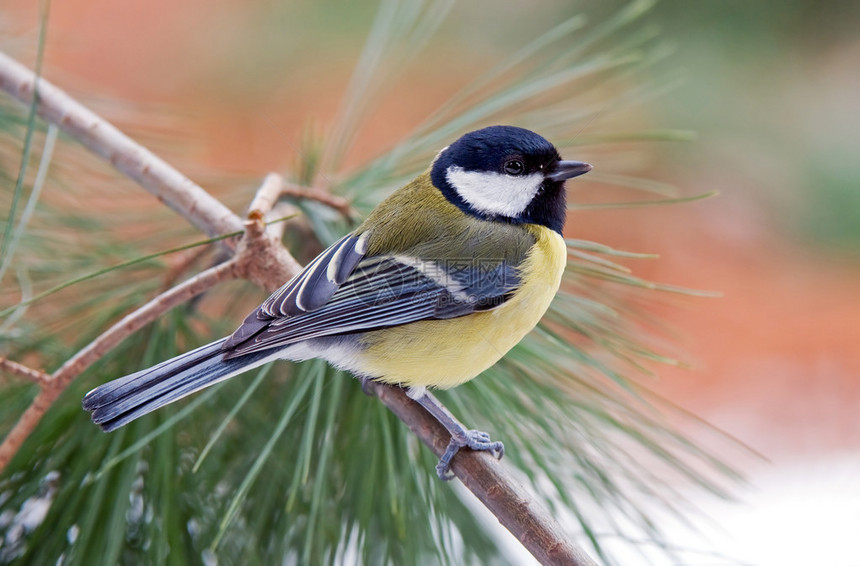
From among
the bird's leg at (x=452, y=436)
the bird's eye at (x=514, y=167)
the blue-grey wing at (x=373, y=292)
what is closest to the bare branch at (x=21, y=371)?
the blue-grey wing at (x=373, y=292)

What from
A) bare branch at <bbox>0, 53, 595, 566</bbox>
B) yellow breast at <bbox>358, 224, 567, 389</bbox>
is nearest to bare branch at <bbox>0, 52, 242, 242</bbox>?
bare branch at <bbox>0, 53, 595, 566</bbox>

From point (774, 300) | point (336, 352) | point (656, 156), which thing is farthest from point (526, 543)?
point (774, 300)

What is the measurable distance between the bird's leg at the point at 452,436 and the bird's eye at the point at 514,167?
18 cm

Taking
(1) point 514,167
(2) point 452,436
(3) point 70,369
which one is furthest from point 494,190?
(3) point 70,369

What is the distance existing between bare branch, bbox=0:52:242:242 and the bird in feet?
0.26

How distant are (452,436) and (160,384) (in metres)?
0.19

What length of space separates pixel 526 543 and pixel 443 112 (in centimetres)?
38

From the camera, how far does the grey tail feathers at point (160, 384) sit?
1.53ft

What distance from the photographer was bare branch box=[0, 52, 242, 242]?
1.93ft

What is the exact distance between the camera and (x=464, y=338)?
0.58 meters

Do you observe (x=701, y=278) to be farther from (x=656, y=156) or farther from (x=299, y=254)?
(x=299, y=254)

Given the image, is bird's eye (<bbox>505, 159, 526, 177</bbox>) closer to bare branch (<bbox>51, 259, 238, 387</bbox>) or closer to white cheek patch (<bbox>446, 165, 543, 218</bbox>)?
white cheek patch (<bbox>446, 165, 543, 218</bbox>)

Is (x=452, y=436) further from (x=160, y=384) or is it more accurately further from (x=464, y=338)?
(x=160, y=384)

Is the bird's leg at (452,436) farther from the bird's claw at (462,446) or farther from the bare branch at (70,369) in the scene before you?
the bare branch at (70,369)
